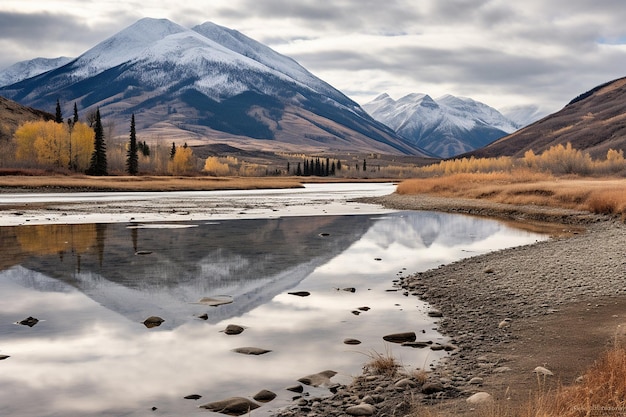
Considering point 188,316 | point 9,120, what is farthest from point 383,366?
point 9,120

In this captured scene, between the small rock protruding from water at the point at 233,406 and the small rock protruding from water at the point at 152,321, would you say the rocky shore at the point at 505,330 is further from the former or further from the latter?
the small rock protruding from water at the point at 152,321

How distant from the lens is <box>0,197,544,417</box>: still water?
11.3 meters

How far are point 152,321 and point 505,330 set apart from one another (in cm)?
957

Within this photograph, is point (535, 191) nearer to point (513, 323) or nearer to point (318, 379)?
point (513, 323)

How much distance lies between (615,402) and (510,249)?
22.9m

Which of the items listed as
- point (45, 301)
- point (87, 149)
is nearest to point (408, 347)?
point (45, 301)

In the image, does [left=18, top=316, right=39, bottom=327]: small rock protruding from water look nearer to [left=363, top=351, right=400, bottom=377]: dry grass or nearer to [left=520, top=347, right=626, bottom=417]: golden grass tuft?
[left=363, top=351, right=400, bottom=377]: dry grass

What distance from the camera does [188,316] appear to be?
16906 mm

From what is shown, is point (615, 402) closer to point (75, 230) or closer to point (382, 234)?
point (382, 234)

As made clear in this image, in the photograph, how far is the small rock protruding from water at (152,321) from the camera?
623 inches

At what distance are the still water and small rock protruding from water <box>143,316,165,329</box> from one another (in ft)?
0.80

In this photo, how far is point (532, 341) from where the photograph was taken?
1338 centimetres

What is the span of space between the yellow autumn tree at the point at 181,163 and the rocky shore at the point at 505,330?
16391 centimetres

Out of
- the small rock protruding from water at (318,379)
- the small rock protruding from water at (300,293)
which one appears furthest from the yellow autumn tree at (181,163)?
the small rock protruding from water at (318,379)
